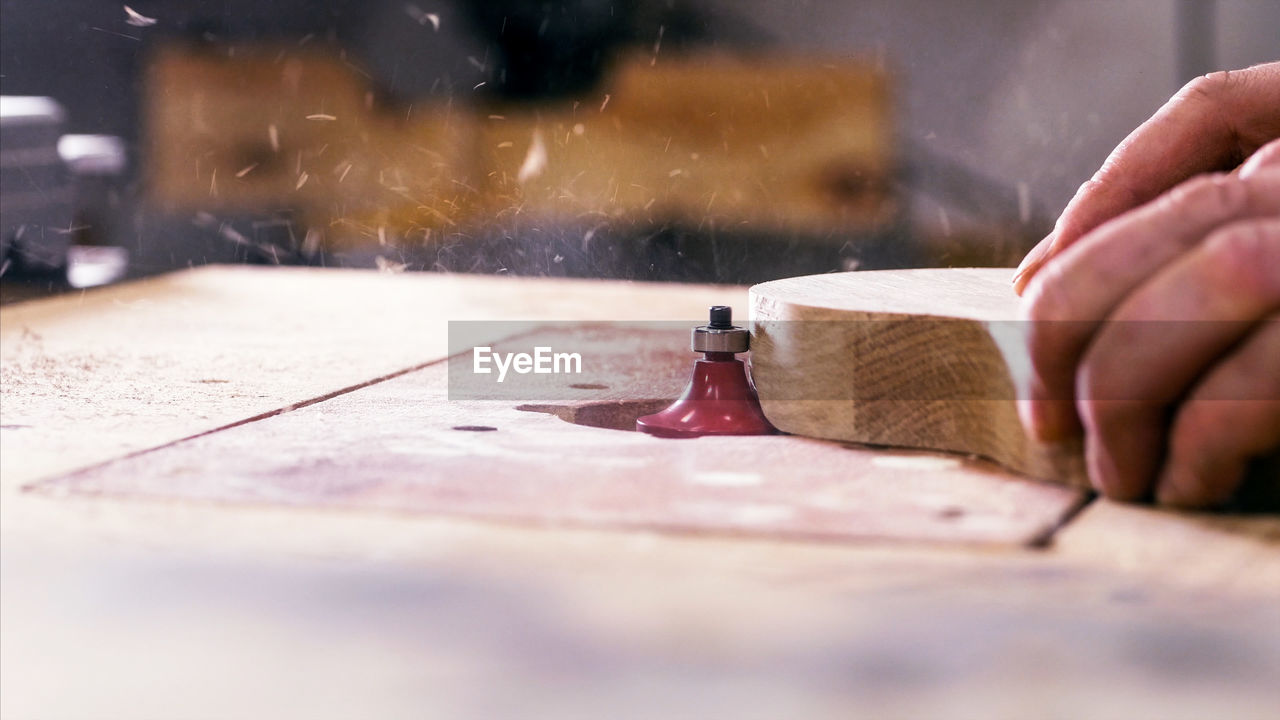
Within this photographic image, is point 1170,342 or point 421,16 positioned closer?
point 1170,342

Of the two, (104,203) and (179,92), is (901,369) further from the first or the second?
(179,92)

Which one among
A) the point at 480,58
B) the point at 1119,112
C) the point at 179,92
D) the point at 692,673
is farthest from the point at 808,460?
the point at 179,92

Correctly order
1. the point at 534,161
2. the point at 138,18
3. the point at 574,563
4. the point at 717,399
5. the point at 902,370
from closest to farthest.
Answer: the point at 574,563, the point at 902,370, the point at 717,399, the point at 138,18, the point at 534,161

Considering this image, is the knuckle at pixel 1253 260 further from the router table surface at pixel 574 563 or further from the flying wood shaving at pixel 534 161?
the flying wood shaving at pixel 534 161

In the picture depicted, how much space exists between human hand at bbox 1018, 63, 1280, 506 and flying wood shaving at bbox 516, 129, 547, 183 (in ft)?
7.95

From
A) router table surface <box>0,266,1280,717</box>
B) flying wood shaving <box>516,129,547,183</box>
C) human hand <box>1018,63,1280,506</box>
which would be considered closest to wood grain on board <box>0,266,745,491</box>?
router table surface <box>0,266,1280,717</box>

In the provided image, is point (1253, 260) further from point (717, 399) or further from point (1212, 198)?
point (717, 399)

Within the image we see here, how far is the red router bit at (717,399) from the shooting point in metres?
0.88

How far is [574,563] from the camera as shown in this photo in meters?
0.57

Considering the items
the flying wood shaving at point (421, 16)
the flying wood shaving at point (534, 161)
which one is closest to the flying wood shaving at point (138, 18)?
the flying wood shaving at point (421, 16)

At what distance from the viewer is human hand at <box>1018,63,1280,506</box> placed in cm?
60

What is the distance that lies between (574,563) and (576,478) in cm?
15

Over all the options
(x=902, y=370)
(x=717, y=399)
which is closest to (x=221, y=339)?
(x=717, y=399)

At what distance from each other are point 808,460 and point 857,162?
219 centimetres
